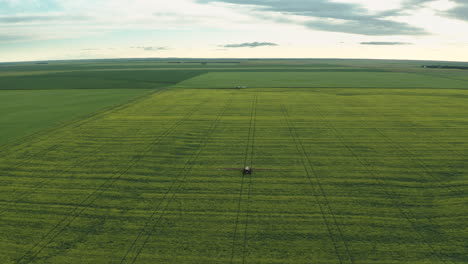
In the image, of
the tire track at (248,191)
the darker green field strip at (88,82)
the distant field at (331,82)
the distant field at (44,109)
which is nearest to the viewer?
the tire track at (248,191)

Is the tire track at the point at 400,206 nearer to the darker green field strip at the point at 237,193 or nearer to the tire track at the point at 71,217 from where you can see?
the darker green field strip at the point at 237,193

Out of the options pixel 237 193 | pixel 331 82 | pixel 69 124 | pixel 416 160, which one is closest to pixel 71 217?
pixel 237 193

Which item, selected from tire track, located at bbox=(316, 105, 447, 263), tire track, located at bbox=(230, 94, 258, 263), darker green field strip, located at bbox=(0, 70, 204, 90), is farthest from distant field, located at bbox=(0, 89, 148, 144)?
tire track, located at bbox=(316, 105, 447, 263)

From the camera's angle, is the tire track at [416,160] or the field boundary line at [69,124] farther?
the field boundary line at [69,124]

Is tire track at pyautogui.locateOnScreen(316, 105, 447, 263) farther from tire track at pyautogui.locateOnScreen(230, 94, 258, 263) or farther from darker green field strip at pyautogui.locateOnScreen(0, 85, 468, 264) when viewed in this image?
tire track at pyautogui.locateOnScreen(230, 94, 258, 263)

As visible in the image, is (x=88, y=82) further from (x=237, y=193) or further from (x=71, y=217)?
(x=237, y=193)

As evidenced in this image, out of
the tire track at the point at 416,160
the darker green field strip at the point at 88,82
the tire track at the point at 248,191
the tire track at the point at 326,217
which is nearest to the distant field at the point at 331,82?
the darker green field strip at the point at 88,82

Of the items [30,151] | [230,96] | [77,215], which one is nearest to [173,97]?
[230,96]
